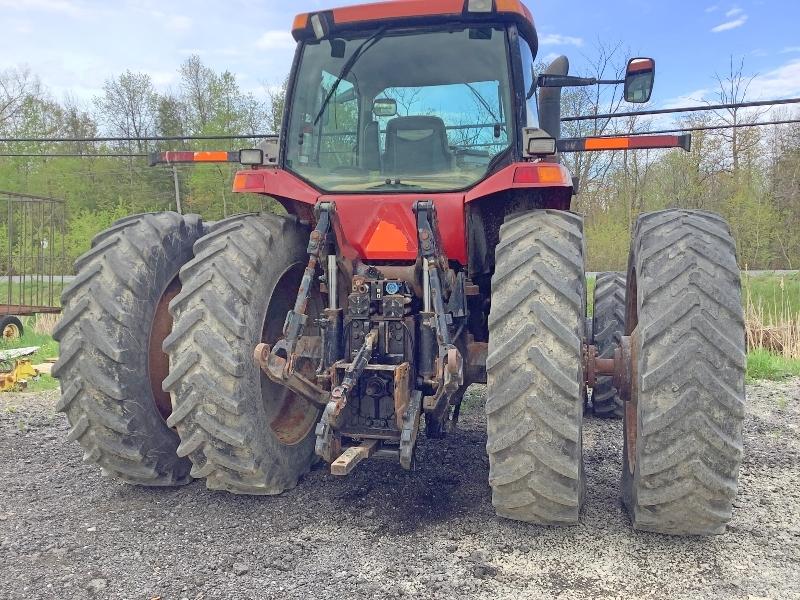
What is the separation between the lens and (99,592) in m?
2.58

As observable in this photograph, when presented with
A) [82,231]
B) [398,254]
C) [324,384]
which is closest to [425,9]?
[398,254]

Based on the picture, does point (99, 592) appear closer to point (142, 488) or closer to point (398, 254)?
point (142, 488)

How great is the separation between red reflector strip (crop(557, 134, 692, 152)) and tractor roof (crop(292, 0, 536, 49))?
2.46ft

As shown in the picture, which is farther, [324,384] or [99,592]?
[324,384]

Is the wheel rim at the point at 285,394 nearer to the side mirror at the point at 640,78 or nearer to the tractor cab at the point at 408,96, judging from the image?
the tractor cab at the point at 408,96

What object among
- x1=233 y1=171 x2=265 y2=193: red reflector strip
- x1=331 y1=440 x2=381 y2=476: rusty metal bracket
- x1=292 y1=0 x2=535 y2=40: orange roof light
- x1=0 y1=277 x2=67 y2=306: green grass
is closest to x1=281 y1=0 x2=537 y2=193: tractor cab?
x1=292 y1=0 x2=535 y2=40: orange roof light

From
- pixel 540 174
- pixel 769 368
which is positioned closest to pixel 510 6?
pixel 540 174

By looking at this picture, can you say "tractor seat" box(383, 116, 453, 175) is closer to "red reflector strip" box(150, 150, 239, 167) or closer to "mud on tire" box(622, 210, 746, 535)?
"red reflector strip" box(150, 150, 239, 167)

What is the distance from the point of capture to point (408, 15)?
11.6ft

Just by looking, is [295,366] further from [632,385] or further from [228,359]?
[632,385]

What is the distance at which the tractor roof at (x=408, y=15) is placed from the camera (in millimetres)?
3428

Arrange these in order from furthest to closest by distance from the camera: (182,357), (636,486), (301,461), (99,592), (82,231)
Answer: (82,231) → (301,461) → (182,357) → (636,486) → (99,592)

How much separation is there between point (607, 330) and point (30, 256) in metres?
16.6

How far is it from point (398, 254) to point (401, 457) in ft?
3.34
